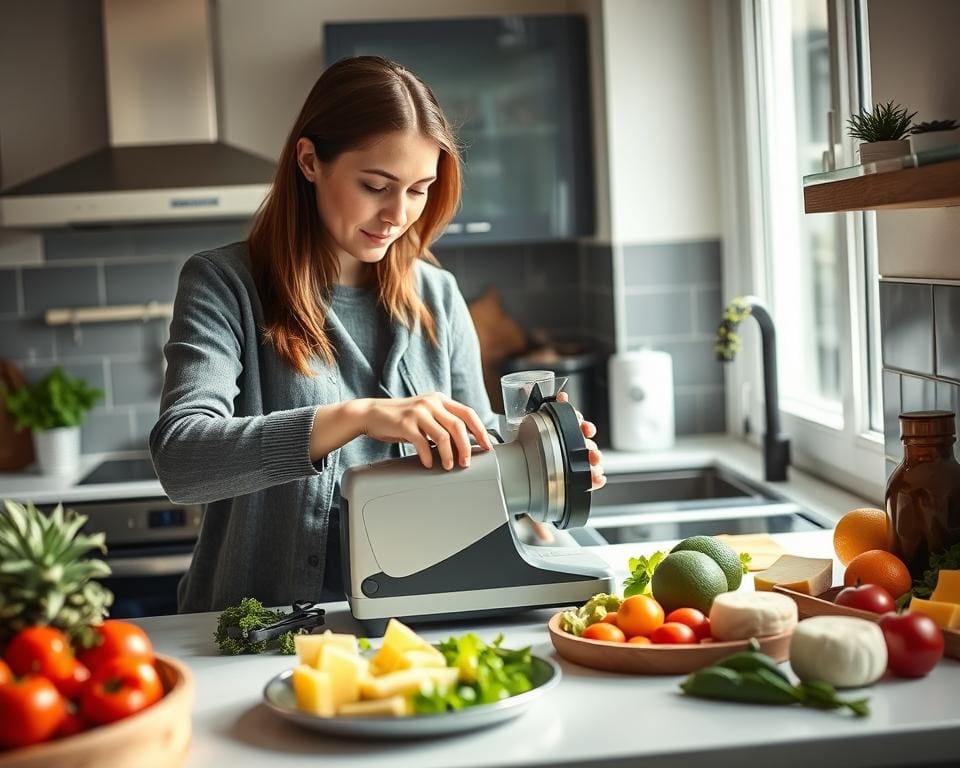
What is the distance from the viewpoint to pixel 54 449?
3.32 m

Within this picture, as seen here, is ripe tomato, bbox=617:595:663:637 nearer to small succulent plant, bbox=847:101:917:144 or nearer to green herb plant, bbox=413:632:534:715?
green herb plant, bbox=413:632:534:715

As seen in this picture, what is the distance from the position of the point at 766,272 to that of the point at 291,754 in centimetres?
221

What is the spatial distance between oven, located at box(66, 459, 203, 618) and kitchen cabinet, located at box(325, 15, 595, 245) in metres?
1.00

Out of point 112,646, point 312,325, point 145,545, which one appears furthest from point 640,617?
point 145,545

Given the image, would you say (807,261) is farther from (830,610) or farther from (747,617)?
(747,617)

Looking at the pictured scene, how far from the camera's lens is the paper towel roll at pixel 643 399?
317 centimetres

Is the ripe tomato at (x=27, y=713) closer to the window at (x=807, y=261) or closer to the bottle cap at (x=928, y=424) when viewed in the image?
the bottle cap at (x=928, y=424)

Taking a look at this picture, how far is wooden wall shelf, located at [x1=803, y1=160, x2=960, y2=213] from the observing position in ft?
4.50

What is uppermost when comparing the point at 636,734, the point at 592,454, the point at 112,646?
the point at 592,454

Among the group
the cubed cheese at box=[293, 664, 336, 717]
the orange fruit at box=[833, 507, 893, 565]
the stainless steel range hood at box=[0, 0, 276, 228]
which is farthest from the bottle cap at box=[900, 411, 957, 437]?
the stainless steel range hood at box=[0, 0, 276, 228]

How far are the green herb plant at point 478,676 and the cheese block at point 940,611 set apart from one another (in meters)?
0.45

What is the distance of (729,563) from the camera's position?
152 centimetres

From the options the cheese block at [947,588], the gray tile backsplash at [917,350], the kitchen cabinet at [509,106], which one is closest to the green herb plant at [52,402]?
the kitchen cabinet at [509,106]

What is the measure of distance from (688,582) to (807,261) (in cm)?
170
